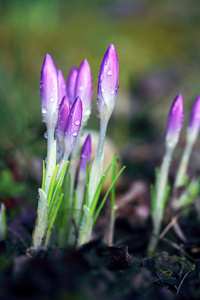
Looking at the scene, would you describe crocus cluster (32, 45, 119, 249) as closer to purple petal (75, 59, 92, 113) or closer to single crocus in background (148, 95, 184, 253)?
purple petal (75, 59, 92, 113)

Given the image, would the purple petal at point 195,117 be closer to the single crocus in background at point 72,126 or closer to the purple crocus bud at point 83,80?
the purple crocus bud at point 83,80

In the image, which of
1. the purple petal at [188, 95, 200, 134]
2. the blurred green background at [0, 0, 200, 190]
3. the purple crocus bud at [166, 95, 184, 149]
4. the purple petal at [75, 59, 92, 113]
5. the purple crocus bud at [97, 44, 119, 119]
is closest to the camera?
the purple crocus bud at [97, 44, 119, 119]

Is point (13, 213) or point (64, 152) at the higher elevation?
point (64, 152)

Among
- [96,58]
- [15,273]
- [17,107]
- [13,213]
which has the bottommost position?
[13,213]

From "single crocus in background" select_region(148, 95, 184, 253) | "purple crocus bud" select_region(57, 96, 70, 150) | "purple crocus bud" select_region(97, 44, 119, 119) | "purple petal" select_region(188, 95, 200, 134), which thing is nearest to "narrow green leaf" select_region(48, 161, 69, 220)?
"purple crocus bud" select_region(57, 96, 70, 150)

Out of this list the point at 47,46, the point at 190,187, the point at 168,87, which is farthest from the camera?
the point at 47,46

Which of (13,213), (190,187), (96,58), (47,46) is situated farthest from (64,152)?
(47,46)

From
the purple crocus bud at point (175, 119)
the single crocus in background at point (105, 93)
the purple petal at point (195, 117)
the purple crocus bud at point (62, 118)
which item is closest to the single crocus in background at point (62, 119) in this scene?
the purple crocus bud at point (62, 118)

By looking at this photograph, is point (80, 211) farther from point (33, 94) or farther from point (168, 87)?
point (168, 87)
